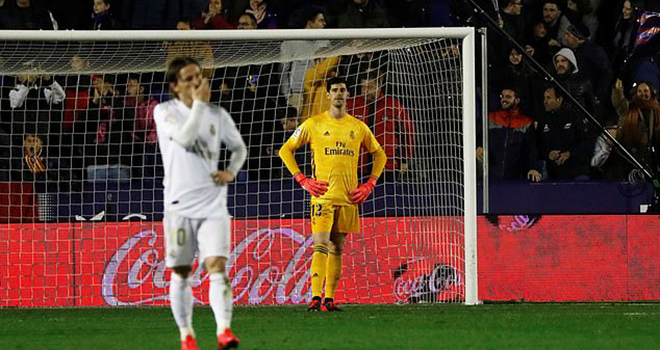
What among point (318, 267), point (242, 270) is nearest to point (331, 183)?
point (318, 267)

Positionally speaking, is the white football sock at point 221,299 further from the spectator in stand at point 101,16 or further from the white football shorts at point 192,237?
the spectator in stand at point 101,16

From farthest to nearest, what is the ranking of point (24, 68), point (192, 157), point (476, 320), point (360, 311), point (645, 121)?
point (645, 121) → point (24, 68) → point (360, 311) → point (476, 320) → point (192, 157)

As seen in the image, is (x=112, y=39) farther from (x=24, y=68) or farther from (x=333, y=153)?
(x=333, y=153)

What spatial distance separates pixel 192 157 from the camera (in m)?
8.15

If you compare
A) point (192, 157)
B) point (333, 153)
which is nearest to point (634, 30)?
point (333, 153)

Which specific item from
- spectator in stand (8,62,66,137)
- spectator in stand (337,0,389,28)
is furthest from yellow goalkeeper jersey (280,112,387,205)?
spectator in stand (337,0,389,28)

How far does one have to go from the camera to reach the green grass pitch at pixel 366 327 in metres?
9.19

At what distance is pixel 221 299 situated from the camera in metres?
8.07

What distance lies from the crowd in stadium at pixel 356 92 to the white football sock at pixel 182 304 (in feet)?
20.8

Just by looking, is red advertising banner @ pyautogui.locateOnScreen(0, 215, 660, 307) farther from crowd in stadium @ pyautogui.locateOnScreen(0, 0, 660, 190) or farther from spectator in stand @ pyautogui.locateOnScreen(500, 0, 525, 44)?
spectator in stand @ pyautogui.locateOnScreen(500, 0, 525, 44)

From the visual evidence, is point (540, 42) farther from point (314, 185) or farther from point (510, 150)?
point (314, 185)

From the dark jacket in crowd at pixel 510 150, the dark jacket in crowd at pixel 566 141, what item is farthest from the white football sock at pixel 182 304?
the dark jacket in crowd at pixel 566 141

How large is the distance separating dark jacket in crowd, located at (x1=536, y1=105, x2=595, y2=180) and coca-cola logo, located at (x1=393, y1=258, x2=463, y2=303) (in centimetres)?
220

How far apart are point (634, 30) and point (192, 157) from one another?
9.76 metres
